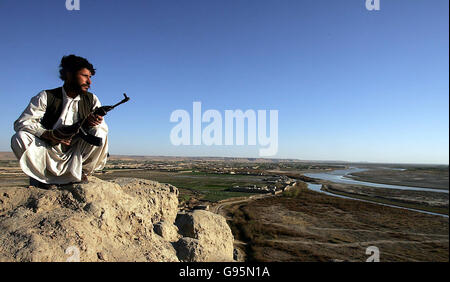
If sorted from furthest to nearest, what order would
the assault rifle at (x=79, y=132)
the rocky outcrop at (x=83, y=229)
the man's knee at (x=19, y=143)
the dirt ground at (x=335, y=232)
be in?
1. the dirt ground at (x=335, y=232)
2. the assault rifle at (x=79, y=132)
3. the man's knee at (x=19, y=143)
4. the rocky outcrop at (x=83, y=229)

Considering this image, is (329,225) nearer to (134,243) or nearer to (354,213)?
(354,213)

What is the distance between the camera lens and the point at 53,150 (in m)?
3.25

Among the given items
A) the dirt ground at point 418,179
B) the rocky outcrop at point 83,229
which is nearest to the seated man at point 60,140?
the rocky outcrop at point 83,229

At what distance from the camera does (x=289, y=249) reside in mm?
11727

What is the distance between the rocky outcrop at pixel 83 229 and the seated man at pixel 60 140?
277 millimetres

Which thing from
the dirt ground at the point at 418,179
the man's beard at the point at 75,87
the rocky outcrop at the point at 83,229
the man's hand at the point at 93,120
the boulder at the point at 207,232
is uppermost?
the man's beard at the point at 75,87

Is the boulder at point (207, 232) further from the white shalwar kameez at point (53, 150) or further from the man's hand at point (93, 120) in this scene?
the man's hand at point (93, 120)

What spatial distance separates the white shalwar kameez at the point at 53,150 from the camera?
120 inches

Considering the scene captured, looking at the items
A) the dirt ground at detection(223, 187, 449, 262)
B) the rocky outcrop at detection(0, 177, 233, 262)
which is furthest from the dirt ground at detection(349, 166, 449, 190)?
the rocky outcrop at detection(0, 177, 233, 262)

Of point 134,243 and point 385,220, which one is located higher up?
point 134,243

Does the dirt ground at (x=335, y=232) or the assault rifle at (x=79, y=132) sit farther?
the dirt ground at (x=335, y=232)
